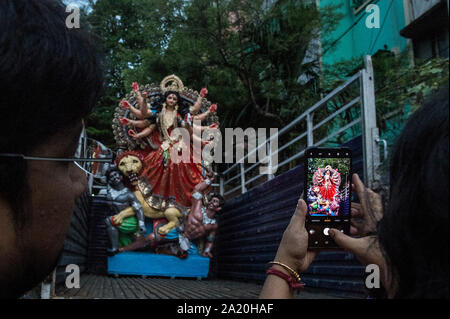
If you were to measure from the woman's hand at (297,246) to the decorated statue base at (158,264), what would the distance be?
20.8ft

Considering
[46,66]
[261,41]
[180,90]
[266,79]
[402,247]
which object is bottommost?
[402,247]

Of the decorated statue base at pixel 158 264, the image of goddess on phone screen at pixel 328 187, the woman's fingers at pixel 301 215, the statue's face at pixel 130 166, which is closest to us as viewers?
the woman's fingers at pixel 301 215

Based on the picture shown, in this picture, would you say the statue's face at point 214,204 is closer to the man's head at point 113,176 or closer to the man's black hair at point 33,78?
the man's head at point 113,176

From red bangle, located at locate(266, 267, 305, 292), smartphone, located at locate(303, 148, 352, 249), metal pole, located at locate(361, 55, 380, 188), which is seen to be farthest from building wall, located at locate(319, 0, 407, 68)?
red bangle, located at locate(266, 267, 305, 292)

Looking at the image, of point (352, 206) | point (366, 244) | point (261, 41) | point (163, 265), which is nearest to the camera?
point (366, 244)

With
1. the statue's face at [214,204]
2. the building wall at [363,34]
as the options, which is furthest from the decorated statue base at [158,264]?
the building wall at [363,34]

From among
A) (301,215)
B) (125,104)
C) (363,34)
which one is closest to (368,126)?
(301,215)

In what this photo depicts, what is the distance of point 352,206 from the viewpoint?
4.65 ft

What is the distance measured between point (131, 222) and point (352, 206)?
6225mm

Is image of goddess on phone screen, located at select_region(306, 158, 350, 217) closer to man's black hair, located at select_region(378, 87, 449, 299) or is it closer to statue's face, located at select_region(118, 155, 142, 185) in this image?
man's black hair, located at select_region(378, 87, 449, 299)

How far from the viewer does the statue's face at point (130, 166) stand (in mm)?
7191

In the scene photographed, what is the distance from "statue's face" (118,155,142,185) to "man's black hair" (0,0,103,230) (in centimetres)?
635

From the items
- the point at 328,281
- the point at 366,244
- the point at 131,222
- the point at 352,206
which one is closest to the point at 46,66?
the point at 366,244
